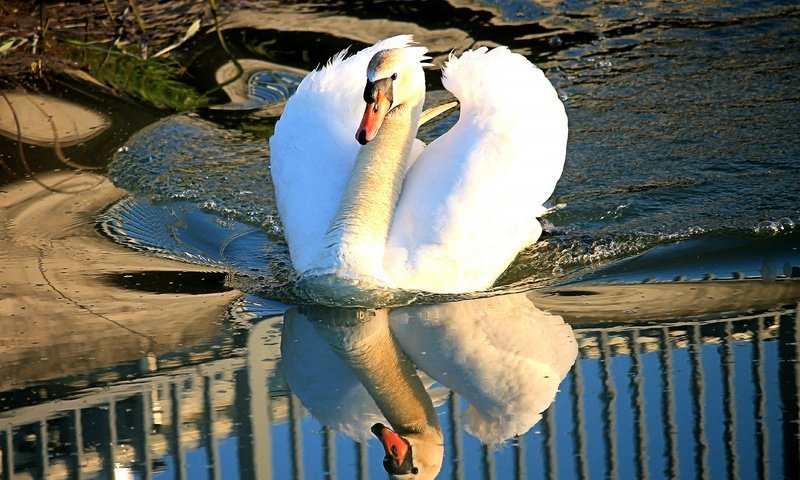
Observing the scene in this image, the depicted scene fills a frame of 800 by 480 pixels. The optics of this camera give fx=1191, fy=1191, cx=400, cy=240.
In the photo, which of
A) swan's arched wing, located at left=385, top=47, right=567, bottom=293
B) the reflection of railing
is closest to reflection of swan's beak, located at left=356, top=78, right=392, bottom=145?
swan's arched wing, located at left=385, top=47, right=567, bottom=293

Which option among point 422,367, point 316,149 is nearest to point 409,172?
point 316,149

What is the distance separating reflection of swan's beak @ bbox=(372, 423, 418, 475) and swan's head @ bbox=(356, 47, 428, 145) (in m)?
1.43

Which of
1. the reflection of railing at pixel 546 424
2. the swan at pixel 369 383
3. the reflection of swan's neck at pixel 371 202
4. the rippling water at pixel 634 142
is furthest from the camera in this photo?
the rippling water at pixel 634 142

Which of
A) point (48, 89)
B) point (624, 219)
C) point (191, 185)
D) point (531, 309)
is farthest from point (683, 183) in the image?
point (48, 89)

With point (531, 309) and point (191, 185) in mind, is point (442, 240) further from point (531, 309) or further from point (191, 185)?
point (191, 185)

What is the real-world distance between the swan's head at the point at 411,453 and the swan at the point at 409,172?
1.01 meters

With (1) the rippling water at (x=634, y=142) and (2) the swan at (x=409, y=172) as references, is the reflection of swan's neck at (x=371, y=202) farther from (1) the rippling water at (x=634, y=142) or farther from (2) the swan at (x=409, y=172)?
(1) the rippling water at (x=634, y=142)

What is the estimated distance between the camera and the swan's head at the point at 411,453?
A: 3.66 meters

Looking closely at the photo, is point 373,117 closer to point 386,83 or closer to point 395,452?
point 386,83

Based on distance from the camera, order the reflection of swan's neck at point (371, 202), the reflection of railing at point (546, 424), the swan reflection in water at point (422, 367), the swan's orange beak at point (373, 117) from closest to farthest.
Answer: the reflection of railing at point (546, 424)
the swan reflection in water at point (422, 367)
the reflection of swan's neck at point (371, 202)
the swan's orange beak at point (373, 117)

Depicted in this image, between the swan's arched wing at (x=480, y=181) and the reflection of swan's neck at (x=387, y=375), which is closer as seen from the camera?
the reflection of swan's neck at (x=387, y=375)

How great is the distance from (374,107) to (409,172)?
47cm

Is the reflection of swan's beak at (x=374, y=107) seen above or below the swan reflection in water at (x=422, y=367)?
above

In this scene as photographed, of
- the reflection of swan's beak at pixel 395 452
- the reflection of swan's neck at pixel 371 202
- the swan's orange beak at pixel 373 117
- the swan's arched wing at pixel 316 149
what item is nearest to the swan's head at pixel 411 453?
the reflection of swan's beak at pixel 395 452
